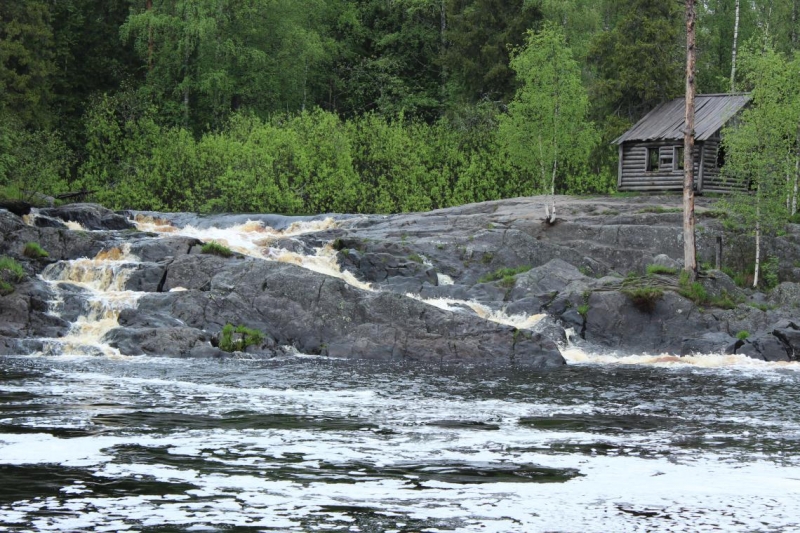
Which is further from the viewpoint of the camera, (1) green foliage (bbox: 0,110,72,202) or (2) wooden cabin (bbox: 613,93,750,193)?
(2) wooden cabin (bbox: 613,93,750,193)

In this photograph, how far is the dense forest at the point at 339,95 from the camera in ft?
138

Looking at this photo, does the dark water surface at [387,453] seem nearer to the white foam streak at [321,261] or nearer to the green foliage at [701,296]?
the green foliage at [701,296]

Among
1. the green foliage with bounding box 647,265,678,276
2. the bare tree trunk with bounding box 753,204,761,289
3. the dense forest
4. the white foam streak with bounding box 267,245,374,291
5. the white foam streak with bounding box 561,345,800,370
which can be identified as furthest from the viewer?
the dense forest

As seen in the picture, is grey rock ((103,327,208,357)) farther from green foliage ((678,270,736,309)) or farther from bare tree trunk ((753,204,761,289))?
bare tree trunk ((753,204,761,289))

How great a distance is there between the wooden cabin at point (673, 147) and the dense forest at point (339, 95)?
165 cm

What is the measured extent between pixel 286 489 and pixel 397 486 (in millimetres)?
1197

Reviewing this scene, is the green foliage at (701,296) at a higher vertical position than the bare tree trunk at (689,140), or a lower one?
lower

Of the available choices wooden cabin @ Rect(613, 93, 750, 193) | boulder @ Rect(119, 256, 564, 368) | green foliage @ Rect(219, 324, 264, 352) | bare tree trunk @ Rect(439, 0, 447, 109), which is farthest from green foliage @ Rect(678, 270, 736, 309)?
bare tree trunk @ Rect(439, 0, 447, 109)

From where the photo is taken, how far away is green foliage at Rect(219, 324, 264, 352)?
2548 cm

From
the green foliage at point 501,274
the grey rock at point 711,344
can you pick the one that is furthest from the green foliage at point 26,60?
the grey rock at point 711,344

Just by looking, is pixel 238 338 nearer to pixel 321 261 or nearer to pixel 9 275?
pixel 9 275

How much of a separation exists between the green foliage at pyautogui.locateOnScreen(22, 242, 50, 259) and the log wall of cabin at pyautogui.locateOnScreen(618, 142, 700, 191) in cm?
2845

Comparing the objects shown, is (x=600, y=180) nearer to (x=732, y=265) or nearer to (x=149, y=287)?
(x=732, y=265)

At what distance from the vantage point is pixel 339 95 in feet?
227
